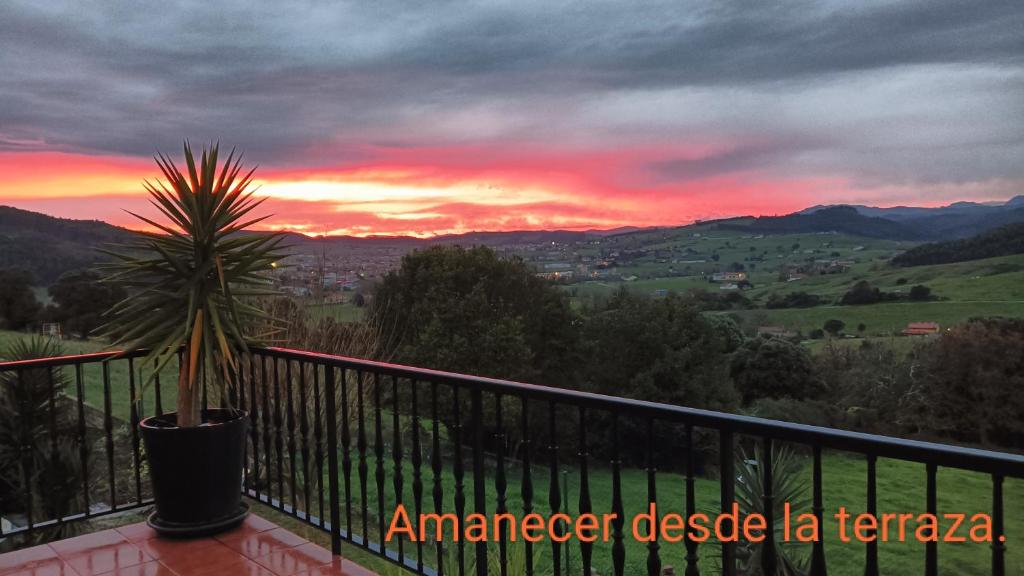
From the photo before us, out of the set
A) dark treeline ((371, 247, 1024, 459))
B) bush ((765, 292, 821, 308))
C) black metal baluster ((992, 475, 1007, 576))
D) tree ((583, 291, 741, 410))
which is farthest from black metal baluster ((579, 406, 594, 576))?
bush ((765, 292, 821, 308))

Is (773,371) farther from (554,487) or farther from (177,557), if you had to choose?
(554,487)

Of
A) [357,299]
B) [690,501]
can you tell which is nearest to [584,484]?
[690,501]

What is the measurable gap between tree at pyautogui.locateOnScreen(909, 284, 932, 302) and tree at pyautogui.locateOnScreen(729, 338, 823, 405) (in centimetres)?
603

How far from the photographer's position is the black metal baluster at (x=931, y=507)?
140 centimetres

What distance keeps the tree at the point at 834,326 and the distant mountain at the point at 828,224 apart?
4339 millimetres

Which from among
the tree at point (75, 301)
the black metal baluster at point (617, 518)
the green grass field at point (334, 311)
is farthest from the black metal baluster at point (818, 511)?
the tree at point (75, 301)

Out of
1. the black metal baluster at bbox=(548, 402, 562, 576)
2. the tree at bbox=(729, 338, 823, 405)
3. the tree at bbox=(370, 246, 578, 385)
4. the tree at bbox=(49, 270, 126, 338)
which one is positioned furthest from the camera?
the tree at bbox=(729, 338, 823, 405)

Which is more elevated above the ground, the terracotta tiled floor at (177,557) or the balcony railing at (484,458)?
the balcony railing at (484,458)

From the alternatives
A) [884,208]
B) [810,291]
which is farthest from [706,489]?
[884,208]

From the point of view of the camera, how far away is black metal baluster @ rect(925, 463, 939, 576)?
140 cm

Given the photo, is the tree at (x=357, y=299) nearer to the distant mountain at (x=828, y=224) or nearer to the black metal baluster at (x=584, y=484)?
the black metal baluster at (x=584, y=484)

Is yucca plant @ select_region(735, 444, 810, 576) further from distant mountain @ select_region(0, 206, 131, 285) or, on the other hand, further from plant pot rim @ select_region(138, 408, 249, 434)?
distant mountain @ select_region(0, 206, 131, 285)

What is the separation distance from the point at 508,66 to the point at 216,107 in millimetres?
7172

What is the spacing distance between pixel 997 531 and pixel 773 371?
2717 cm
